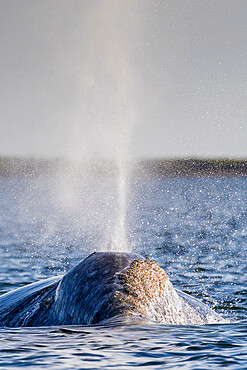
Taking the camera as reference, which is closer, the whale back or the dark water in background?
the dark water in background

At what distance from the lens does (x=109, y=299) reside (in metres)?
9.05

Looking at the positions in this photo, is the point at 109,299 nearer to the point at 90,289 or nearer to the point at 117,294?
the point at 117,294

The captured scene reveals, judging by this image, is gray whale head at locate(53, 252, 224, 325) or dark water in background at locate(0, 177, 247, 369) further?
gray whale head at locate(53, 252, 224, 325)

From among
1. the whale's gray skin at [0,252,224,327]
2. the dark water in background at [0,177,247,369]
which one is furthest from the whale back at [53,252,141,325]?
the dark water in background at [0,177,247,369]

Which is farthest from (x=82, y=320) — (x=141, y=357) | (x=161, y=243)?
→ (x=161, y=243)

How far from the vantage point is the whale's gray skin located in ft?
29.6

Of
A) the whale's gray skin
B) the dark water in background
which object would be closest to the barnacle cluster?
the whale's gray skin

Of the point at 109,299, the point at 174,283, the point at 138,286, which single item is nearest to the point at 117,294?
the point at 109,299

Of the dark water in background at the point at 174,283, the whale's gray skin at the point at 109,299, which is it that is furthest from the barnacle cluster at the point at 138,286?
the dark water in background at the point at 174,283

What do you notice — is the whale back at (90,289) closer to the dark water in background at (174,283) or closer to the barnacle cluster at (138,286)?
the barnacle cluster at (138,286)

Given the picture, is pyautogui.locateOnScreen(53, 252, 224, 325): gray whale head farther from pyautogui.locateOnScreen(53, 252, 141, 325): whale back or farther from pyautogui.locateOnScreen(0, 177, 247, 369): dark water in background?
pyautogui.locateOnScreen(0, 177, 247, 369): dark water in background

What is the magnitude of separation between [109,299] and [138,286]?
1.88 feet

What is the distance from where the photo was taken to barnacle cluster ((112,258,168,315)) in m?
9.02

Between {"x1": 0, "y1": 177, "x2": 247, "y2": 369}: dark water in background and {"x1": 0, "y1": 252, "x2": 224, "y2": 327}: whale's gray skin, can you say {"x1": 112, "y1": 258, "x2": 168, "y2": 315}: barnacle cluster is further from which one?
{"x1": 0, "y1": 177, "x2": 247, "y2": 369}: dark water in background
